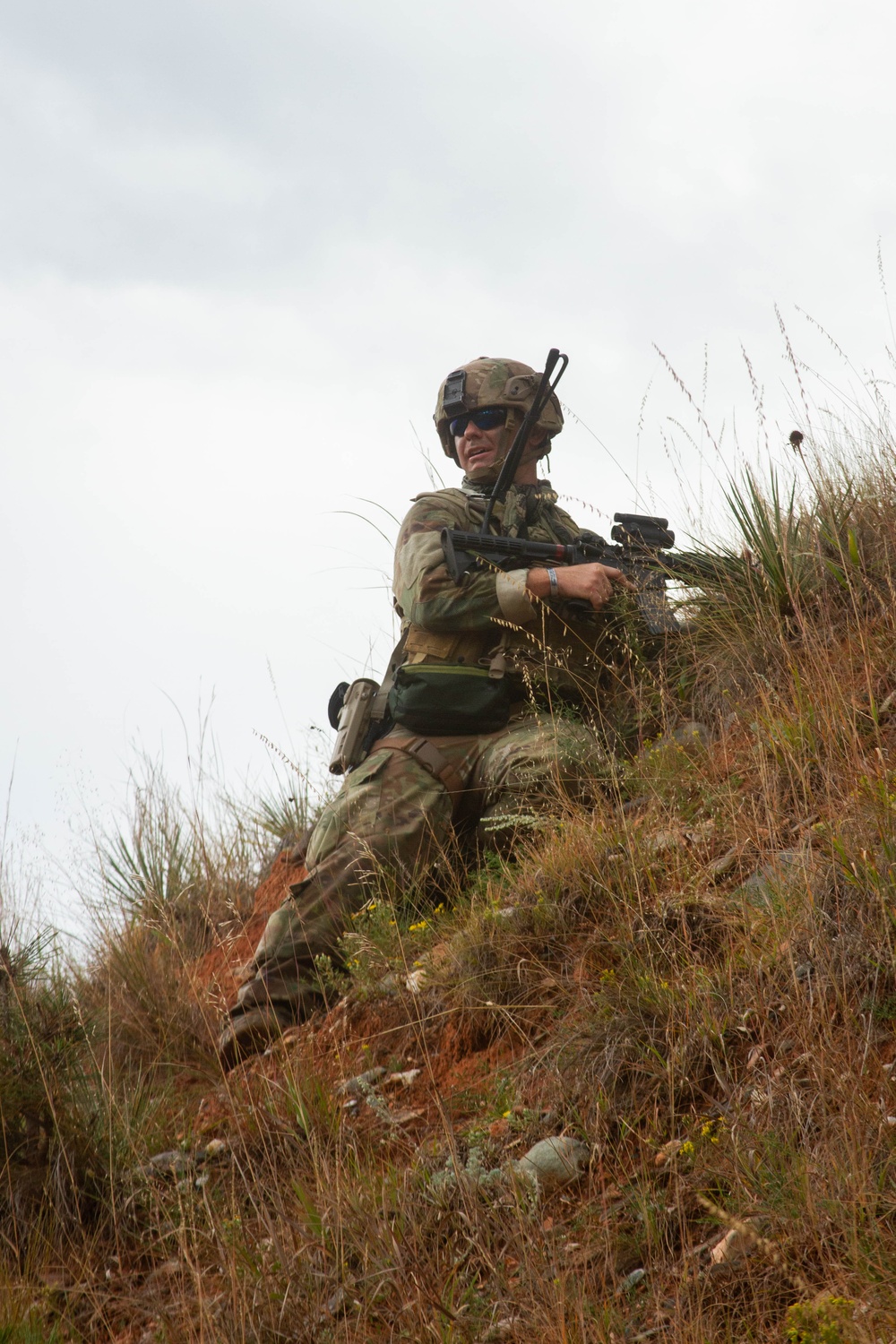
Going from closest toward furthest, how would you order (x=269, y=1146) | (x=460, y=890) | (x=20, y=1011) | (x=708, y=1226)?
(x=708, y=1226)
(x=269, y=1146)
(x=20, y=1011)
(x=460, y=890)

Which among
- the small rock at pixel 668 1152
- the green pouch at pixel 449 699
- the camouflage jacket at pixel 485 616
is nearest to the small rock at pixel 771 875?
the small rock at pixel 668 1152

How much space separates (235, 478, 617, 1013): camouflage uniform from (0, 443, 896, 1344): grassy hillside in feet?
0.61

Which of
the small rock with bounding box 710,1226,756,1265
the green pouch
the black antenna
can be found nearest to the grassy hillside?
the small rock with bounding box 710,1226,756,1265

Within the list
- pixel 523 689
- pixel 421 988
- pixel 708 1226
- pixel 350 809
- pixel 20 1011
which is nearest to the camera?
pixel 708 1226

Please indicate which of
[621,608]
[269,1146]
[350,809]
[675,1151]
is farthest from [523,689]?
[675,1151]

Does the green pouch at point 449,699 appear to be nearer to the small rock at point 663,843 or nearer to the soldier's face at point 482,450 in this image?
the soldier's face at point 482,450

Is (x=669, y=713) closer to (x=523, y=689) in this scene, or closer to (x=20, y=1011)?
(x=523, y=689)

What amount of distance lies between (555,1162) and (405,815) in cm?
203

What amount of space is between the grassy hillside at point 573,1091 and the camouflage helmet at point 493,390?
151cm

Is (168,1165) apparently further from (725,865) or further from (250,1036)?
(725,865)

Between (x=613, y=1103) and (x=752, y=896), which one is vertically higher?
(x=752, y=896)

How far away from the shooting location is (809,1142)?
7.67 ft

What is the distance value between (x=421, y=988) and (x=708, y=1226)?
1526 mm

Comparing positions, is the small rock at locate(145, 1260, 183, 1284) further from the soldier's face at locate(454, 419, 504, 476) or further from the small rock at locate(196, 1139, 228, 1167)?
the soldier's face at locate(454, 419, 504, 476)
